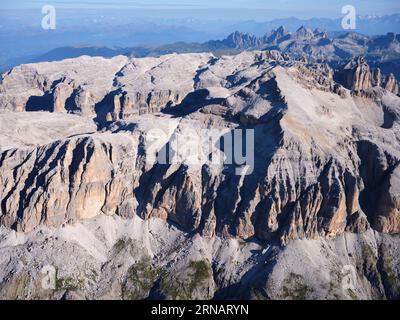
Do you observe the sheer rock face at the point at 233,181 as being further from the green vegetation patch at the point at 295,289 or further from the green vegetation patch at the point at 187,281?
the green vegetation patch at the point at 295,289

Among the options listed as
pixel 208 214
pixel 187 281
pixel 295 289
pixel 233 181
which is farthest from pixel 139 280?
pixel 295 289

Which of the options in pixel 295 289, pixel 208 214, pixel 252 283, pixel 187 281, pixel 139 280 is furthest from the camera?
pixel 208 214

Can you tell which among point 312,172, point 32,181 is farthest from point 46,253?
point 312,172

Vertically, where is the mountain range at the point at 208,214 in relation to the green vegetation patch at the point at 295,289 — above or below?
above

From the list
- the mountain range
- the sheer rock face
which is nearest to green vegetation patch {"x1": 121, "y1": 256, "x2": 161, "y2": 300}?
the mountain range

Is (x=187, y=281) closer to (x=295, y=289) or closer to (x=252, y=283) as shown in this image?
(x=252, y=283)

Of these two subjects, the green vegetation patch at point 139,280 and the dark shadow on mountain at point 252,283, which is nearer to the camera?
the dark shadow on mountain at point 252,283

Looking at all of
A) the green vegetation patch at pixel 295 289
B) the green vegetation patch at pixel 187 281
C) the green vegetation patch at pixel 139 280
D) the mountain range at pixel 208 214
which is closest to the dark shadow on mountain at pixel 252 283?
the mountain range at pixel 208 214

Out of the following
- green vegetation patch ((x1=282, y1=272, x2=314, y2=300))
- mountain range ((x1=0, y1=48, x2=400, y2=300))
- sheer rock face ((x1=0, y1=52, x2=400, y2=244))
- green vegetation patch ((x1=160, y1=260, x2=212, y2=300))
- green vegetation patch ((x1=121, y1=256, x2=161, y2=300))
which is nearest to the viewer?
green vegetation patch ((x1=282, y1=272, x2=314, y2=300))

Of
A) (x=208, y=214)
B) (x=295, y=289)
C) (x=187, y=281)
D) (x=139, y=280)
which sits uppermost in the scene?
(x=208, y=214)

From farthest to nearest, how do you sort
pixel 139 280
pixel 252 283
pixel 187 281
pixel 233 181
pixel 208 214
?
pixel 233 181
pixel 208 214
pixel 139 280
pixel 187 281
pixel 252 283

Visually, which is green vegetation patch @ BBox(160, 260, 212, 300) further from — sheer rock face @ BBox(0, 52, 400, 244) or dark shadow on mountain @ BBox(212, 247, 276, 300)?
sheer rock face @ BBox(0, 52, 400, 244)
